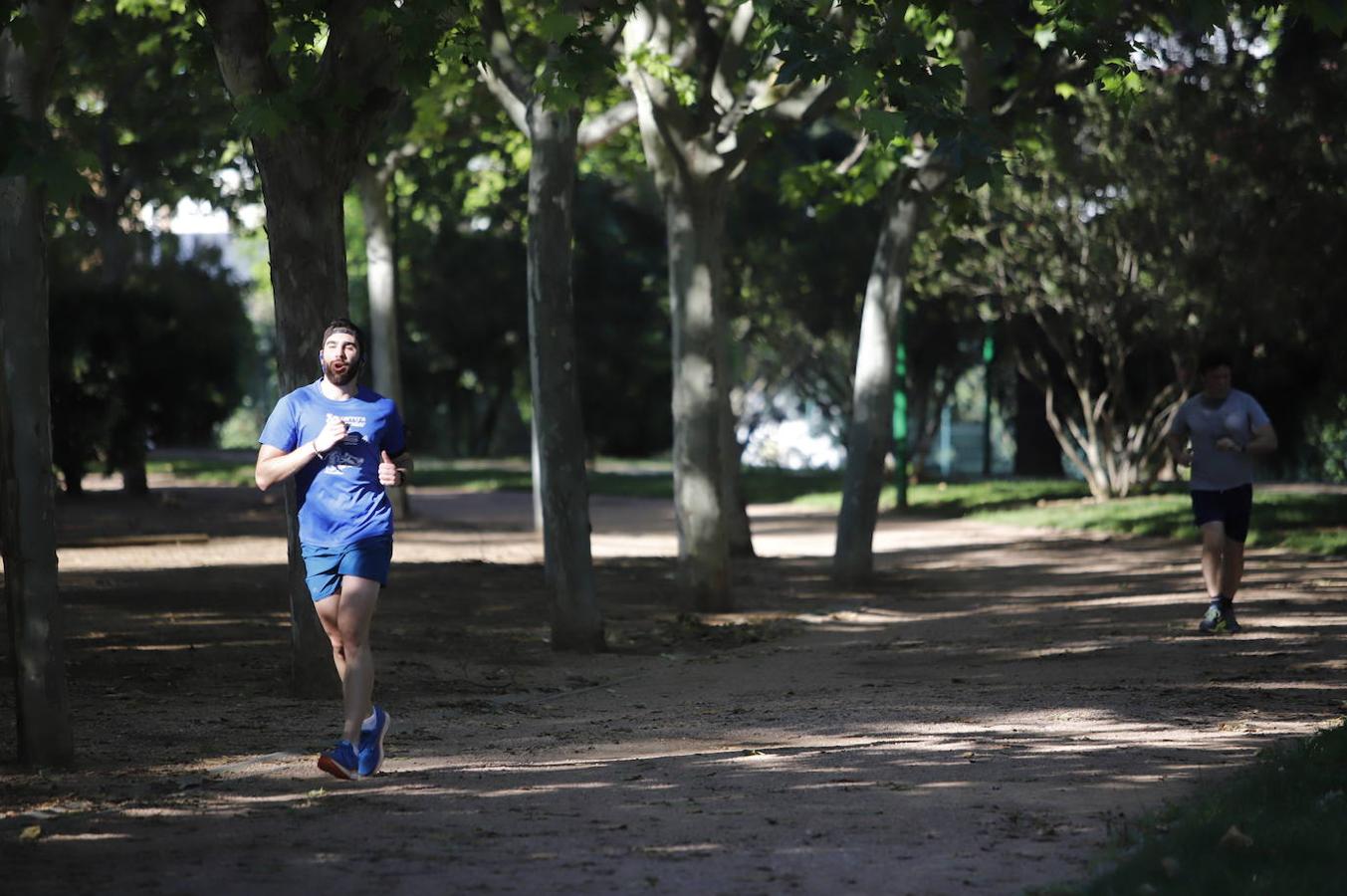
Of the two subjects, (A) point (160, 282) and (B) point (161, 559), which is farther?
(A) point (160, 282)

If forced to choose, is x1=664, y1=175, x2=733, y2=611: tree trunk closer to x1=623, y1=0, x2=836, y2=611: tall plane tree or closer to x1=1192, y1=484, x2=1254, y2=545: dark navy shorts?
x1=623, y1=0, x2=836, y2=611: tall plane tree

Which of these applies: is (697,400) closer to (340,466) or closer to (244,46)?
(244,46)

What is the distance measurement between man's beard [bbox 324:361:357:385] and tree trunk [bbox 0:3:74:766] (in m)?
1.23

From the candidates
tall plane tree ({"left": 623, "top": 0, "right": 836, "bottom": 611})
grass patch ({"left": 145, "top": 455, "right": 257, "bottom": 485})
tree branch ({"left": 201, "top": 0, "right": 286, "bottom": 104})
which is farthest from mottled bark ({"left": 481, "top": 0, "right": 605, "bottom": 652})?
grass patch ({"left": 145, "top": 455, "right": 257, "bottom": 485})

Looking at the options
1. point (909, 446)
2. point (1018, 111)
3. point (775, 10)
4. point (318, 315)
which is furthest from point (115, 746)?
point (909, 446)

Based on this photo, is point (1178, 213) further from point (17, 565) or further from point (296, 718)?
point (17, 565)

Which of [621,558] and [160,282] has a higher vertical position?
[160,282]

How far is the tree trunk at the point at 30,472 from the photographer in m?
7.68

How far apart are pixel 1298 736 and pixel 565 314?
244 inches

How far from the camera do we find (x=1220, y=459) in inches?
488

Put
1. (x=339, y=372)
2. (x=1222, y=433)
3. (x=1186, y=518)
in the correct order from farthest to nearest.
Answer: (x=1186, y=518) < (x=1222, y=433) < (x=339, y=372)

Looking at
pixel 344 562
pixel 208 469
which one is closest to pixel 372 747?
pixel 344 562

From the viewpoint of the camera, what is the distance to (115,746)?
27.8 feet

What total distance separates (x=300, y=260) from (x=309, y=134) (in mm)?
661
